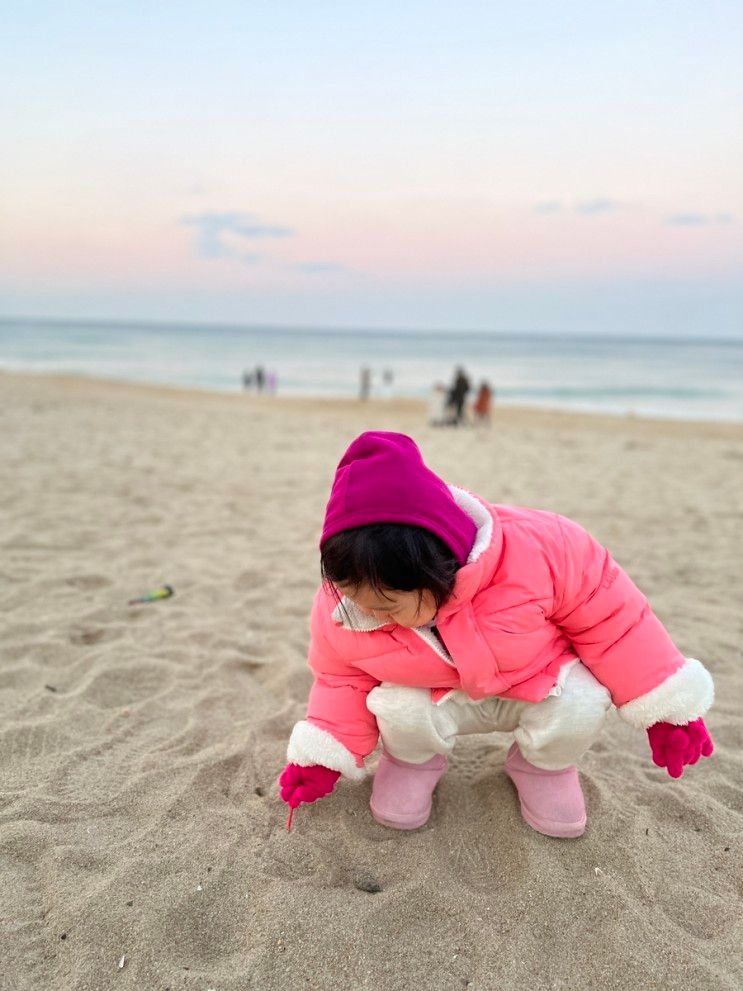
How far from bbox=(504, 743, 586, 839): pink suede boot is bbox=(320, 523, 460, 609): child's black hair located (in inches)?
29.6

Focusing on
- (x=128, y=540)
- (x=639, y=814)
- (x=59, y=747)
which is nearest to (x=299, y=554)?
(x=128, y=540)

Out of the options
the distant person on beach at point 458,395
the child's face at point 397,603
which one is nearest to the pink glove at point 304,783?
the child's face at point 397,603

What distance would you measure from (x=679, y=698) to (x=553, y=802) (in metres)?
0.46

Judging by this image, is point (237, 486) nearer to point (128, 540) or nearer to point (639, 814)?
point (128, 540)

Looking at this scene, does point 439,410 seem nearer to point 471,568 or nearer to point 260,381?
point 260,381

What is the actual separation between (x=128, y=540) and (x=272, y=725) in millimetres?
2333

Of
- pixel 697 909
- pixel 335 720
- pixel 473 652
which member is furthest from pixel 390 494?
pixel 697 909

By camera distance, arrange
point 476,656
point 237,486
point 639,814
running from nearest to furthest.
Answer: point 476,656, point 639,814, point 237,486

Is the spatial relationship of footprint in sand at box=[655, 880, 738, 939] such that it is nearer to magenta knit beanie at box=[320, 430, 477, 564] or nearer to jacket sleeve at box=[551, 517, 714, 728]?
jacket sleeve at box=[551, 517, 714, 728]

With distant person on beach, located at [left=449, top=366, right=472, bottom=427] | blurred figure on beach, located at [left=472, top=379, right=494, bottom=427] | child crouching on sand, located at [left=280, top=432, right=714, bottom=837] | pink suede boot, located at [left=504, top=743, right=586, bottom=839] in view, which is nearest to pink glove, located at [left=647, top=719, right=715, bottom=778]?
child crouching on sand, located at [left=280, top=432, right=714, bottom=837]

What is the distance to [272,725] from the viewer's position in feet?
8.18

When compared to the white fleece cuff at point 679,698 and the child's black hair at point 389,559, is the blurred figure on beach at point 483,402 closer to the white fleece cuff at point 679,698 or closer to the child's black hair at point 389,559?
the white fleece cuff at point 679,698

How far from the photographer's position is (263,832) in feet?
6.37

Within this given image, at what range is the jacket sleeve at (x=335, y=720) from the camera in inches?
73.4
